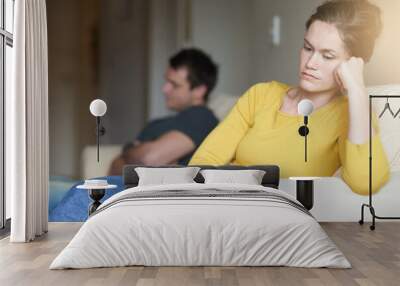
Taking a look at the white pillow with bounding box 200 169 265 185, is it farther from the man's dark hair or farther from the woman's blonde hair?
the woman's blonde hair

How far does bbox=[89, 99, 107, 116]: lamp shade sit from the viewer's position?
291 inches

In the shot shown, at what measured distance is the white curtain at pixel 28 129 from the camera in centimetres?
607

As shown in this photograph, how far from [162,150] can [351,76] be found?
2261mm

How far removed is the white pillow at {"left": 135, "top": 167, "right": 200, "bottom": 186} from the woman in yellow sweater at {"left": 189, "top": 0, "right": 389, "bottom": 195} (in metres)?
0.54

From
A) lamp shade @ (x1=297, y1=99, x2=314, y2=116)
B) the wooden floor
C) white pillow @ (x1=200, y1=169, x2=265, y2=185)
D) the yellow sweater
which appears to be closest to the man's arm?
the yellow sweater

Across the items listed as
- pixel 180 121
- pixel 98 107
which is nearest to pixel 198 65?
pixel 180 121

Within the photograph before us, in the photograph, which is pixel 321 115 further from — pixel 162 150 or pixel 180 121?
pixel 162 150

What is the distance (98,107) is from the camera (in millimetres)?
7379

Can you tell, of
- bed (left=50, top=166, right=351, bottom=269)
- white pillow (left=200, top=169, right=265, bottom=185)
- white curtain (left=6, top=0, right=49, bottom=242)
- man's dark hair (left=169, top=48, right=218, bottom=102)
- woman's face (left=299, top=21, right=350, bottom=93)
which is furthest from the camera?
man's dark hair (left=169, top=48, right=218, bottom=102)

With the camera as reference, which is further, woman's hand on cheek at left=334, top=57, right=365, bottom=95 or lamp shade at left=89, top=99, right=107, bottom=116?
woman's hand on cheek at left=334, top=57, right=365, bottom=95

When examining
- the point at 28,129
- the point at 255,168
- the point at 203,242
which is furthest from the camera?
the point at 255,168

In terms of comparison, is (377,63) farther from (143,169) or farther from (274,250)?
(274,250)

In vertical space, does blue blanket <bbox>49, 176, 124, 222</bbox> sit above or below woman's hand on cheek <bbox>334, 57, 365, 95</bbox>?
below

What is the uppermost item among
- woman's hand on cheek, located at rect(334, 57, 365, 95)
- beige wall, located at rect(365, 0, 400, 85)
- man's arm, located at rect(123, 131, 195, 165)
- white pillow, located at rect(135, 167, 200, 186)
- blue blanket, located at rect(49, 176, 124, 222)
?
beige wall, located at rect(365, 0, 400, 85)
